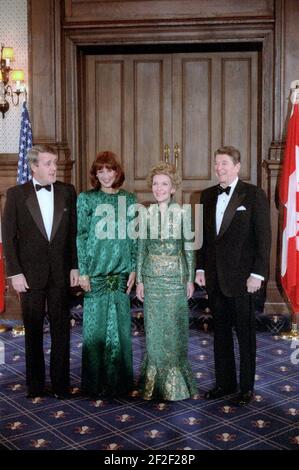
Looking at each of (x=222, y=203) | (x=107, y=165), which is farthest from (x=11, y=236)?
(x=222, y=203)

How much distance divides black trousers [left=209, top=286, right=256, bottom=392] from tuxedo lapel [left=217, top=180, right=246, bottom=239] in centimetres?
44

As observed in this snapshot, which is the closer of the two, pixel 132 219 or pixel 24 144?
pixel 132 219

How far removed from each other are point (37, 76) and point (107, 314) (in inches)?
131

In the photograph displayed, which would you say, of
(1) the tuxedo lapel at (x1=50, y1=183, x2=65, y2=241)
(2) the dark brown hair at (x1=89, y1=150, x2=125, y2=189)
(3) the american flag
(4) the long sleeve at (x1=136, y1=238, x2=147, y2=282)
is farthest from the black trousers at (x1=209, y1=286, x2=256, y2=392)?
(3) the american flag

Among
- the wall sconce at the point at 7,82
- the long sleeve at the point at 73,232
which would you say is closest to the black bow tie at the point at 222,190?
the long sleeve at the point at 73,232

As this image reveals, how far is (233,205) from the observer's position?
4051 millimetres

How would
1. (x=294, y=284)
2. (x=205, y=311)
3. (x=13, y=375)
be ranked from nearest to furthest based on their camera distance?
1. (x=13, y=375)
2. (x=294, y=284)
3. (x=205, y=311)

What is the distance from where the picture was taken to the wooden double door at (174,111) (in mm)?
6875

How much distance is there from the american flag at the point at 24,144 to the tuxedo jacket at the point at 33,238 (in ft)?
6.63

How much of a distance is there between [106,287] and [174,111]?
3.26 metres

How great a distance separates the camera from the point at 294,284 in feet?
19.6

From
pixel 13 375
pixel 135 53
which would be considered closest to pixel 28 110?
pixel 135 53

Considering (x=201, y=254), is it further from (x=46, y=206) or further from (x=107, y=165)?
(x=46, y=206)
